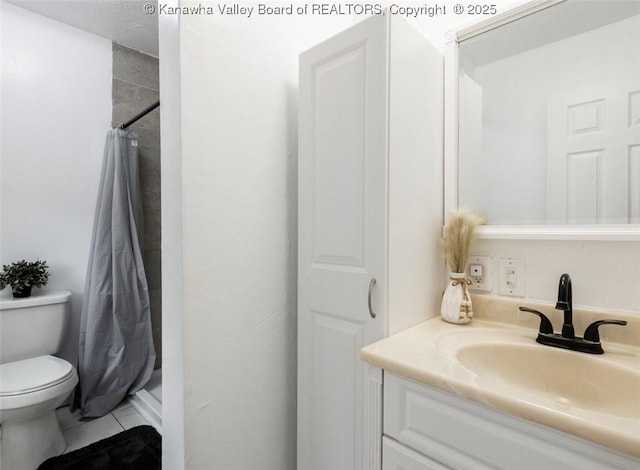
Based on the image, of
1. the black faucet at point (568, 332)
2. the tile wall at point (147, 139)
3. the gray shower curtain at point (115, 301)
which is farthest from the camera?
the tile wall at point (147, 139)

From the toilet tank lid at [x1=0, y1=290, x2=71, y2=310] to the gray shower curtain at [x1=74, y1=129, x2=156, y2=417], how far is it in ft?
0.45

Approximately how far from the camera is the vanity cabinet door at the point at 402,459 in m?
0.71

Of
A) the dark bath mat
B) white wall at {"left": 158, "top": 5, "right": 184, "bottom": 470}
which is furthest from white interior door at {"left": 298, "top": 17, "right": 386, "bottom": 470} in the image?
the dark bath mat

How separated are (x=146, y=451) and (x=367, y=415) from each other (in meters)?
A: 1.37

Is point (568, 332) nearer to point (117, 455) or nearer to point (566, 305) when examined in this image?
point (566, 305)

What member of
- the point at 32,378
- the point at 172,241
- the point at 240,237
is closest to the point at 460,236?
the point at 240,237

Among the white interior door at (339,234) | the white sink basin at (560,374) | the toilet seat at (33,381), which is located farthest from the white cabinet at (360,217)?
the toilet seat at (33,381)

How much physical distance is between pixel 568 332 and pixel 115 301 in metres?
2.23

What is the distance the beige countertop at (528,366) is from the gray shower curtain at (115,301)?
184 centimetres

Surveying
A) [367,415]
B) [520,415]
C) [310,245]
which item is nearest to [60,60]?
[310,245]

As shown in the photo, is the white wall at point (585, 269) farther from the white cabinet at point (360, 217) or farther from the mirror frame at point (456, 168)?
the white cabinet at point (360, 217)

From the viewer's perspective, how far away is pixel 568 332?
861 millimetres

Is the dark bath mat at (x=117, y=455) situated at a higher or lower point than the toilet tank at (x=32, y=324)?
lower

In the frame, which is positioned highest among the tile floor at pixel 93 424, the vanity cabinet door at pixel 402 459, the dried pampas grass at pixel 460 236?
the dried pampas grass at pixel 460 236
